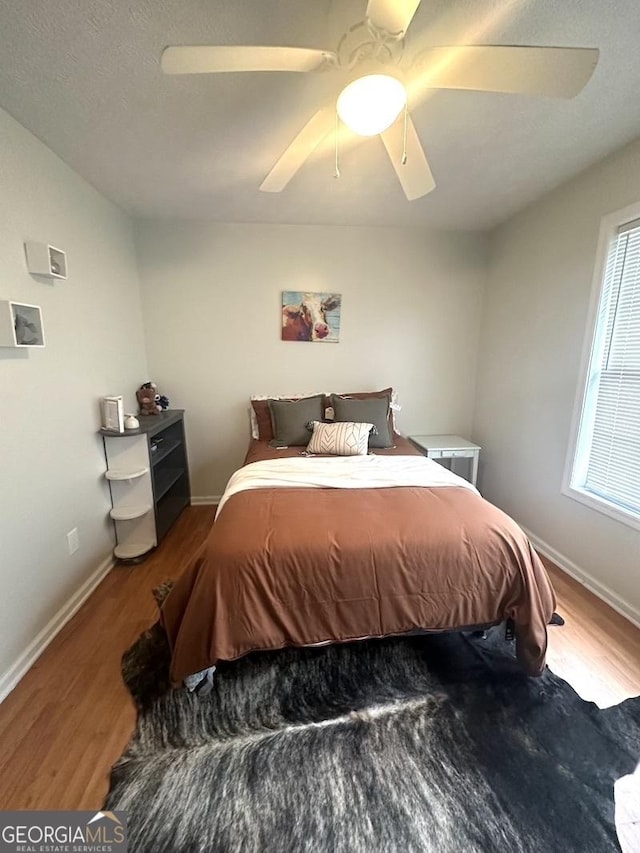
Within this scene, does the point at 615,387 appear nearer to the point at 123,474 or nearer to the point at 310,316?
the point at 310,316

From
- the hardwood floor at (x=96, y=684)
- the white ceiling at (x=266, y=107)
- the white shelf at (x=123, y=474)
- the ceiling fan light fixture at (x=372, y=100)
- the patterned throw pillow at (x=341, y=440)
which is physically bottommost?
the hardwood floor at (x=96, y=684)

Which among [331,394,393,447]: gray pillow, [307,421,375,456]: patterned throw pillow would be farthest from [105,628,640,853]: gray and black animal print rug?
[331,394,393,447]: gray pillow

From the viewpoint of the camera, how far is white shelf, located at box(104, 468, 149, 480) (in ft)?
7.60

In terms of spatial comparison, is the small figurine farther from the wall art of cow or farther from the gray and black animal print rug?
the gray and black animal print rug

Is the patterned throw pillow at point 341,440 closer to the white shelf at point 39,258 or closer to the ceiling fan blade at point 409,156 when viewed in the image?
the ceiling fan blade at point 409,156

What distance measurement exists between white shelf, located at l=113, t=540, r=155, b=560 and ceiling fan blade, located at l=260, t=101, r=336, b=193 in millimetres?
2367

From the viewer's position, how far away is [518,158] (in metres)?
1.98

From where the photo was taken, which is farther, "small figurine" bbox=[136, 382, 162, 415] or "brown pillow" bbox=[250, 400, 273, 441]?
"brown pillow" bbox=[250, 400, 273, 441]

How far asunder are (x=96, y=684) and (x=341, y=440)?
5.97 feet

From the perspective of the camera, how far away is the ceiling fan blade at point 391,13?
91 cm

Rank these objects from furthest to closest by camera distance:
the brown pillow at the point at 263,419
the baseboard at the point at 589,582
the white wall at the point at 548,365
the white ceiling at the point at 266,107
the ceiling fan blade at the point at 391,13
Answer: the brown pillow at the point at 263,419
the white wall at the point at 548,365
the baseboard at the point at 589,582
the white ceiling at the point at 266,107
the ceiling fan blade at the point at 391,13

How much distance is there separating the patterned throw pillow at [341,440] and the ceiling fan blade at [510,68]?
1.83 metres

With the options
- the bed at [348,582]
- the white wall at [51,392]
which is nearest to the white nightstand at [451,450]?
the bed at [348,582]

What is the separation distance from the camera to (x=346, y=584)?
1.42 metres
